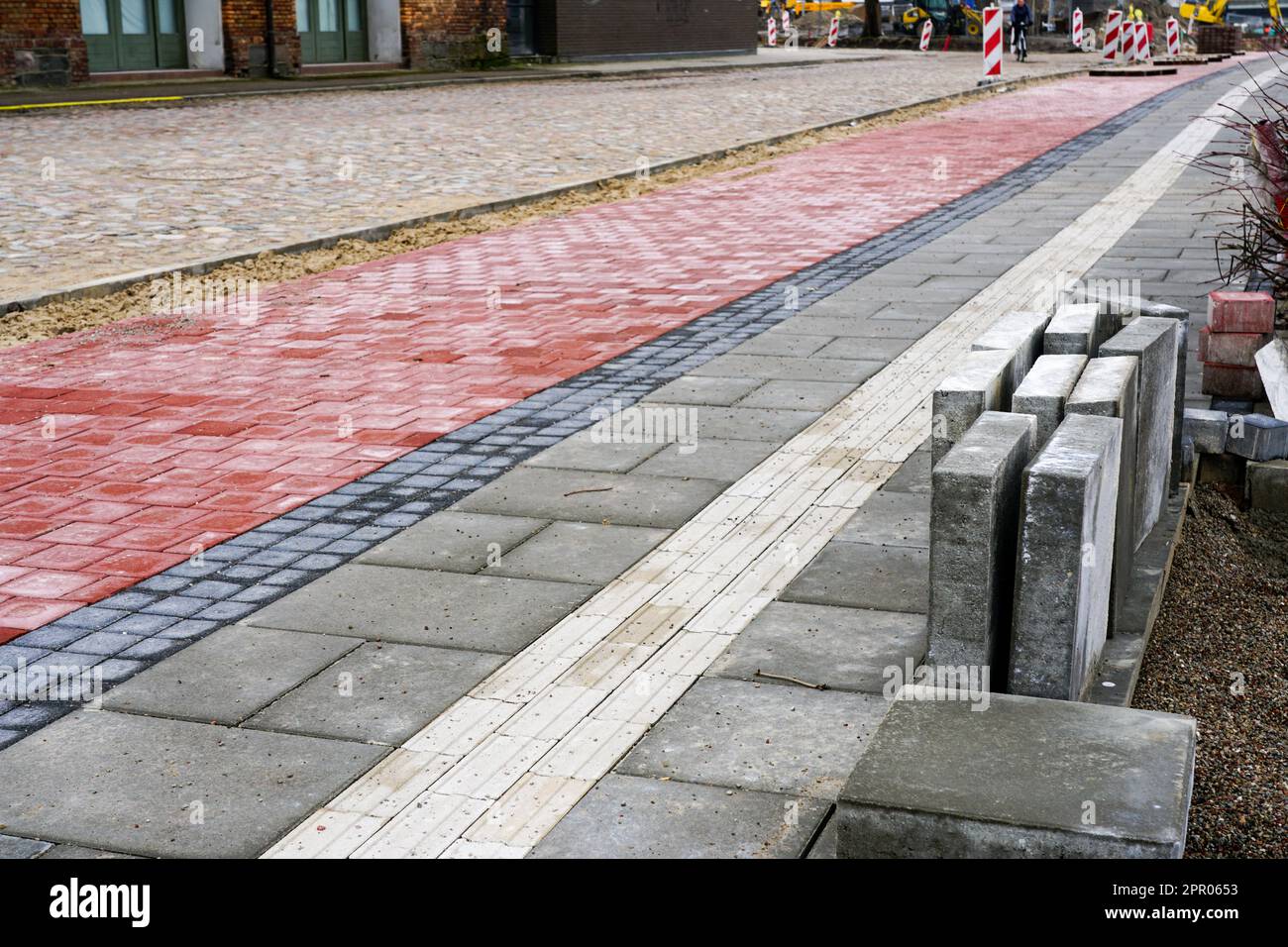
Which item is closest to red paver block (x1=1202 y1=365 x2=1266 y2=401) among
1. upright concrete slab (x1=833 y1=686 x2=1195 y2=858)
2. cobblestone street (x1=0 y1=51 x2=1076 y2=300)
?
upright concrete slab (x1=833 y1=686 x2=1195 y2=858)

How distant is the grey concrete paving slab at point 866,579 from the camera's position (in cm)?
447

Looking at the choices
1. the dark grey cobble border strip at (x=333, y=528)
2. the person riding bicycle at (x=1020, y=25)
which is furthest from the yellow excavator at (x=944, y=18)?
the dark grey cobble border strip at (x=333, y=528)

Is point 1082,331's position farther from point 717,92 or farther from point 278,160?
point 717,92

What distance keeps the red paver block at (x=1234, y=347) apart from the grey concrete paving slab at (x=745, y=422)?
1.66 meters

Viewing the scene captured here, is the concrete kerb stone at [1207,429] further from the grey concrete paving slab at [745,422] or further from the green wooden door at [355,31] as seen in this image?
the green wooden door at [355,31]

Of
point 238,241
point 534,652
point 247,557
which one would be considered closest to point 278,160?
point 238,241

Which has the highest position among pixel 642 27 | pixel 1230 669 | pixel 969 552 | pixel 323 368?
pixel 642 27

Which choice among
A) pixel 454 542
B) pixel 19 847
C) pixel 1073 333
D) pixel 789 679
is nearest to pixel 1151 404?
pixel 1073 333

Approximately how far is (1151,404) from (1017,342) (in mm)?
445

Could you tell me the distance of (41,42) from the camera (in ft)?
73.9

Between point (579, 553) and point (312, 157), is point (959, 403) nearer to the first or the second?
point (579, 553)

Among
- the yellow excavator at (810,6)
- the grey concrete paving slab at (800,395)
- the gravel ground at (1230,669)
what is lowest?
the gravel ground at (1230,669)
